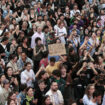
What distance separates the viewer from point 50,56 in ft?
36.7

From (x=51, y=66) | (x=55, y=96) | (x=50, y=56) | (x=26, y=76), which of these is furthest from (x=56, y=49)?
(x=55, y=96)

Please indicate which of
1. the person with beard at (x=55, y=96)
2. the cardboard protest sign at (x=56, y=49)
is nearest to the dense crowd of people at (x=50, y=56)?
the person with beard at (x=55, y=96)

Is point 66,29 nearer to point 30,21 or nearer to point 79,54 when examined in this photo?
point 30,21

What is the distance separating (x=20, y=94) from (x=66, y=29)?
18.5ft

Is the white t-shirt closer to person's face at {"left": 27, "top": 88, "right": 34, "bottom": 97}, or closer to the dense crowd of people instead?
the dense crowd of people

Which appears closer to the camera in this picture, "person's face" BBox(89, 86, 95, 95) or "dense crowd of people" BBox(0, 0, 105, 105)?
"person's face" BBox(89, 86, 95, 95)

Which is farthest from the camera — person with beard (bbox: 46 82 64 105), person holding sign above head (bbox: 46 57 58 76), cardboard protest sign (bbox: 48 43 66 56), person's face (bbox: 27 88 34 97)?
cardboard protest sign (bbox: 48 43 66 56)

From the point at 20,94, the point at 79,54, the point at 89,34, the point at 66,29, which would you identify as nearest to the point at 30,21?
the point at 66,29

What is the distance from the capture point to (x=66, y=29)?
14.2 metres

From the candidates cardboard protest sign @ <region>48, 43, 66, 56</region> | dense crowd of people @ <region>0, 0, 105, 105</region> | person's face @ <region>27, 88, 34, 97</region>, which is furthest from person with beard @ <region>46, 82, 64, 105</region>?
cardboard protest sign @ <region>48, 43, 66, 56</region>

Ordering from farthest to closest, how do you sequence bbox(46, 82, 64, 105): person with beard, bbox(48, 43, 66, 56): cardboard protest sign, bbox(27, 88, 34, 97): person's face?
bbox(48, 43, 66, 56): cardboard protest sign
bbox(46, 82, 64, 105): person with beard
bbox(27, 88, 34, 97): person's face

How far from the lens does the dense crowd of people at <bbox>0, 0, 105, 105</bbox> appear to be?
898 cm

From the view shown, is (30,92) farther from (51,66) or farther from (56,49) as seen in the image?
(56,49)

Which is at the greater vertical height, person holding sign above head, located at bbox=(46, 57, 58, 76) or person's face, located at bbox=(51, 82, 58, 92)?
person holding sign above head, located at bbox=(46, 57, 58, 76)
